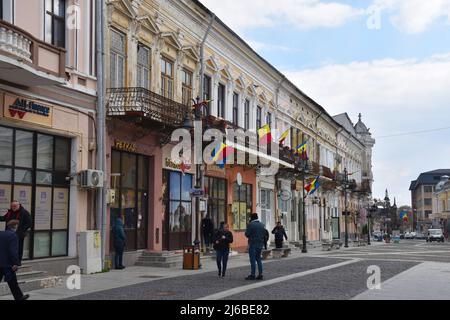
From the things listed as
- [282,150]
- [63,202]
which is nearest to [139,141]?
[63,202]

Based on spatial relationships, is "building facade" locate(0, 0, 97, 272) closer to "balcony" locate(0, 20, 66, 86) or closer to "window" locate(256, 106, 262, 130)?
"balcony" locate(0, 20, 66, 86)

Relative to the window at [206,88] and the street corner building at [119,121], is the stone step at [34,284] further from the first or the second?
the window at [206,88]

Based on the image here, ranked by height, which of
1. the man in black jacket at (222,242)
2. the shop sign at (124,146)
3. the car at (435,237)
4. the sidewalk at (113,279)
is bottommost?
the car at (435,237)

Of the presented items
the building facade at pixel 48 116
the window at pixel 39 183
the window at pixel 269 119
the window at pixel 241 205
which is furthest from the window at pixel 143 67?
the window at pixel 269 119

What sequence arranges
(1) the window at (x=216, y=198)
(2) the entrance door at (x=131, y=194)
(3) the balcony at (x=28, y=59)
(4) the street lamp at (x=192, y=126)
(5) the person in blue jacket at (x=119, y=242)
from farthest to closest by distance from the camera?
(1) the window at (x=216, y=198)
(2) the entrance door at (x=131, y=194)
(4) the street lamp at (x=192, y=126)
(5) the person in blue jacket at (x=119, y=242)
(3) the balcony at (x=28, y=59)

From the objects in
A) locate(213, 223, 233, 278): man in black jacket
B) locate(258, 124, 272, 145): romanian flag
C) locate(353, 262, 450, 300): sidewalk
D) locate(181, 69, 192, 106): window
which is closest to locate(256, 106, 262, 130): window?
locate(258, 124, 272, 145): romanian flag

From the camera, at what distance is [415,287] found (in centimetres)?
1407

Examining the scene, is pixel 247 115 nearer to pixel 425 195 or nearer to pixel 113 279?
pixel 113 279

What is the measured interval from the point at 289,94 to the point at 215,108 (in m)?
12.9

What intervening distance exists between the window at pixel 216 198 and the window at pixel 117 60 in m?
7.67

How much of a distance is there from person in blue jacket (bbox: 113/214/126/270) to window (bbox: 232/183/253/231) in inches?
444

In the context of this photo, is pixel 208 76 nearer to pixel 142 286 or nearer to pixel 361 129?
pixel 142 286

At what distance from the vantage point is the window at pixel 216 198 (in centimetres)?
2648
